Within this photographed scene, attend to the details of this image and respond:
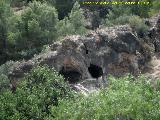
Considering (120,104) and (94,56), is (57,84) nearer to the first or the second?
(94,56)

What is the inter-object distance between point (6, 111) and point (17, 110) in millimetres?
788

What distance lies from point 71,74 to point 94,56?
8.88ft

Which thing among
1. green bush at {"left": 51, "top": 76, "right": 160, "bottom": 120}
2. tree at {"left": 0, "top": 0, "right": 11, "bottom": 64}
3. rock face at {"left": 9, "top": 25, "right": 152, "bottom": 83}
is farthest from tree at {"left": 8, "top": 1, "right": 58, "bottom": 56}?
green bush at {"left": 51, "top": 76, "right": 160, "bottom": 120}

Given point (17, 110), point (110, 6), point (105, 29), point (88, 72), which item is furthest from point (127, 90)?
point (110, 6)

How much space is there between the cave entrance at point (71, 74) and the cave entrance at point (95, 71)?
148 cm

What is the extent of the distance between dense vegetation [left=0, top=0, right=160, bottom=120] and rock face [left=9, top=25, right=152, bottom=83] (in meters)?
2.06

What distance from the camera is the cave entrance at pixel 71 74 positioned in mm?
44312

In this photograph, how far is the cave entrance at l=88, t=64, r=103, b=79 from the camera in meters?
45.5

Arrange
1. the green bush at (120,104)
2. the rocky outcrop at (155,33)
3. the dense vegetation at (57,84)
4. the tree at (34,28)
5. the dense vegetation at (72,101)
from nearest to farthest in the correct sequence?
1. the green bush at (120,104)
2. the dense vegetation at (72,101)
3. the dense vegetation at (57,84)
4. the rocky outcrop at (155,33)
5. the tree at (34,28)

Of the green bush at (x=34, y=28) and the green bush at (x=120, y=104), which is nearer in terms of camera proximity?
the green bush at (x=120, y=104)

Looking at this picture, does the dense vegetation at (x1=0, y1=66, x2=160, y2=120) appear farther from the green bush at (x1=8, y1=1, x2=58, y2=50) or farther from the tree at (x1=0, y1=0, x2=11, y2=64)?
the tree at (x1=0, y1=0, x2=11, y2=64)

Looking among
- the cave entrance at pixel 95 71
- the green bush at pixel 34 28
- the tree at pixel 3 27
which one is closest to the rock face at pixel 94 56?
the cave entrance at pixel 95 71

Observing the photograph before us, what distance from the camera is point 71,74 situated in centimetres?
4441

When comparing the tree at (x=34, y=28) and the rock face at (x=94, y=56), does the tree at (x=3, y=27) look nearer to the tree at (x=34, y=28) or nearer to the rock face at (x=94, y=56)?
the tree at (x=34, y=28)
